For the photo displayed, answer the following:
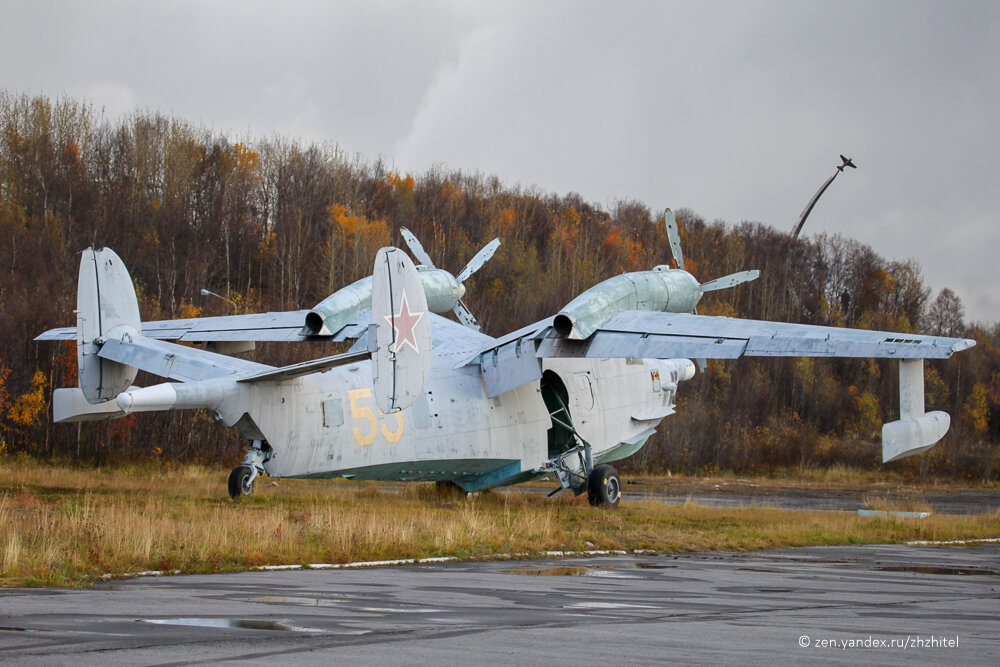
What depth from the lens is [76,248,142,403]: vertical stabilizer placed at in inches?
797

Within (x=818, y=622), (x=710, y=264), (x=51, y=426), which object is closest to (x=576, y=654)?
(x=818, y=622)

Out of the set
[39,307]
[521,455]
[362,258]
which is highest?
[362,258]

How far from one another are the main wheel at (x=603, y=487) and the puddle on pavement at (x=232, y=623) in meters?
16.7

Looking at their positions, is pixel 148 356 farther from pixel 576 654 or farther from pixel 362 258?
pixel 362 258

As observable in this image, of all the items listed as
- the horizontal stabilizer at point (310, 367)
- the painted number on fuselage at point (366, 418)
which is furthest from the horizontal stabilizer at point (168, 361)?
the painted number on fuselage at point (366, 418)

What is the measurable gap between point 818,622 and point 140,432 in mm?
36607

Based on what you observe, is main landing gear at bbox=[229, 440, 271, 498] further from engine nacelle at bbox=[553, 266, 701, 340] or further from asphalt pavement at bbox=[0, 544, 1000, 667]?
asphalt pavement at bbox=[0, 544, 1000, 667]

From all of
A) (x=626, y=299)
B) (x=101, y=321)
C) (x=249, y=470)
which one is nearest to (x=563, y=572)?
(x=249, y=470)

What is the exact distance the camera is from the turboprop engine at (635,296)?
20875mm

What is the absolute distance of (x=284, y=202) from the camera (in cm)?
6619

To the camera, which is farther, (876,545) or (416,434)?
(416,434)

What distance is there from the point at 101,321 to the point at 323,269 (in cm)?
3761

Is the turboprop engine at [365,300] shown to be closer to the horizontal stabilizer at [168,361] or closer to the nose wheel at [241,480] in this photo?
the horizontal stabilizer at [168,361]

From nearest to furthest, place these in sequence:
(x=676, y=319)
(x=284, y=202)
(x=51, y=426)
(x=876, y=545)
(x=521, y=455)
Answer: (x=876, y=545) < (x=676, y=319) < (x=521, y=455) < (x=51, y=426) < (x=284, y=202)
